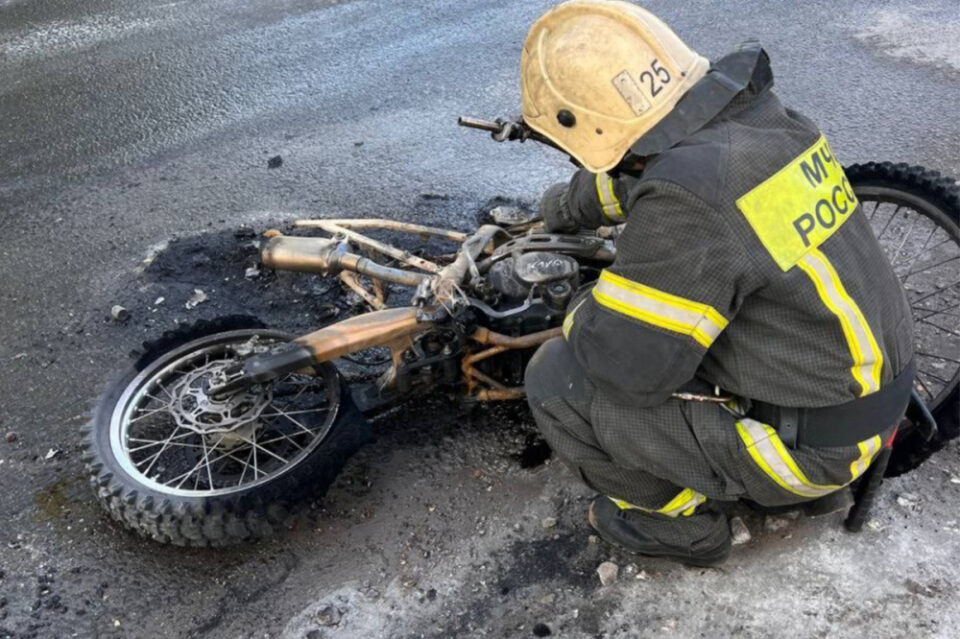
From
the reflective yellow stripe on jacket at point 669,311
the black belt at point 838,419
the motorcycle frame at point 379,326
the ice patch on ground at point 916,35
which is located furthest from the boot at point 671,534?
the ice patch on ground at point 916,35

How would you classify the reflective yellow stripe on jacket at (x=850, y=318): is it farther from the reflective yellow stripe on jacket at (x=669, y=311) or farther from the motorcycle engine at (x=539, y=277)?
the motorcycle engine at (x=539, y=277)

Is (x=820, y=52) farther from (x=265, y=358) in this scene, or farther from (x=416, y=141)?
(x=265, y=358)

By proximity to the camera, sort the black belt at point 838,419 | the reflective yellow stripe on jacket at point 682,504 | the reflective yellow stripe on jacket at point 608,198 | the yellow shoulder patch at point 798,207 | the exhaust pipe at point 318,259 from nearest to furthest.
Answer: the yellow shoulder patch at point 798,207, the black belt at point 838,419, the reflective yellow stripe on jacket at point 682,504, the reflective yellow stripe on jacket at point 608,198, the exhaust pipe at point 318,259

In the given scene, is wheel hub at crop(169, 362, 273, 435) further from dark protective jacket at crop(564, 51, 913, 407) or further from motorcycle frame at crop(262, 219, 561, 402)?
dark protective jacket at crop(564, 51, 913, 407)

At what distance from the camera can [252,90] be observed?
5680mm

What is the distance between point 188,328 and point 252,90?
327cm

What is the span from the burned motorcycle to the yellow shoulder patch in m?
0.96

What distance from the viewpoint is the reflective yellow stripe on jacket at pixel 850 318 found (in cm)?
192

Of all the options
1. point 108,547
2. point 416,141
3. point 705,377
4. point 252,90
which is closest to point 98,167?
point 252,90

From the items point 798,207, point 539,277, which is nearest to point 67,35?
point 539,277

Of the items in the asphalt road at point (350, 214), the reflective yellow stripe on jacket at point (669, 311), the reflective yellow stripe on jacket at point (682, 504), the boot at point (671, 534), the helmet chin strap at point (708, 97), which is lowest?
the asphalt road at point (350, 214)

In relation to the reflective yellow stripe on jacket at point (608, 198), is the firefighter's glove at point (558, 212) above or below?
below

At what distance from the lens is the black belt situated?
2.14m

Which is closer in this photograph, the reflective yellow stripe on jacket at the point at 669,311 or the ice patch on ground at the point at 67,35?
the reflective yellow stripe on jacket at the point at 669,311
